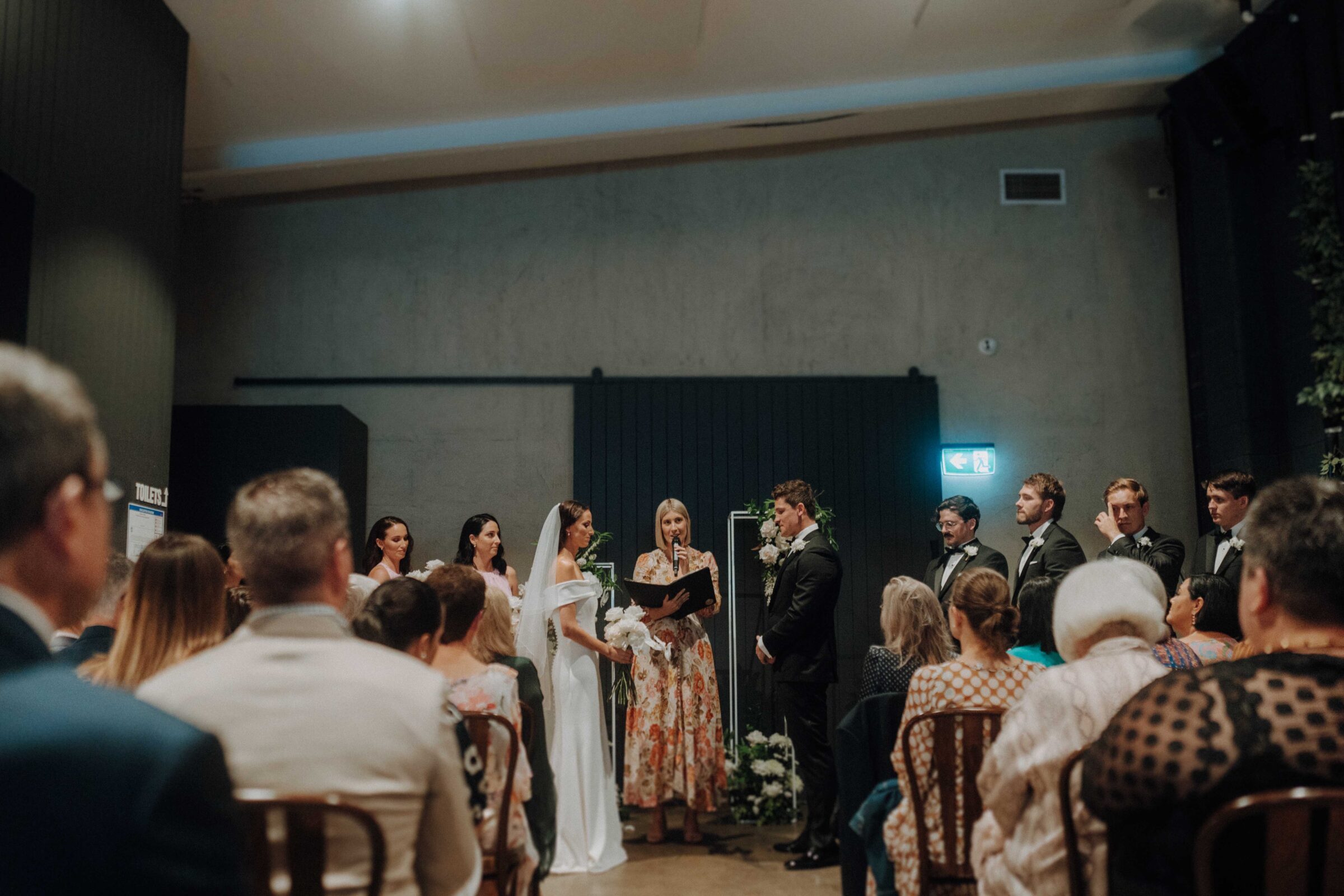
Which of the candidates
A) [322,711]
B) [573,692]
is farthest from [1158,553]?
[322,711]

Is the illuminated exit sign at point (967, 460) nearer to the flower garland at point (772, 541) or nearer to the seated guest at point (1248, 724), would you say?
the flower garland at point (772, 541)

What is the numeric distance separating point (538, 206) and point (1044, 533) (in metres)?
4.36

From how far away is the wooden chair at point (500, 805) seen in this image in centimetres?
253

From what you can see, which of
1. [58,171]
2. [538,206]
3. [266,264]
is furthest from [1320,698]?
[266,264]

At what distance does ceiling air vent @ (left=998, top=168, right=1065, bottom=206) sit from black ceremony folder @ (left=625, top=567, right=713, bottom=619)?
14.0 ft

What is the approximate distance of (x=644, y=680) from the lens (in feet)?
17.6

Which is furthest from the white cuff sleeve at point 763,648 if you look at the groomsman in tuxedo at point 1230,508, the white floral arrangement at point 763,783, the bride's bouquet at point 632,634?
the groomsman in tuxedo at point 1230,508

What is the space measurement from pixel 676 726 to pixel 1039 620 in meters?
2.33

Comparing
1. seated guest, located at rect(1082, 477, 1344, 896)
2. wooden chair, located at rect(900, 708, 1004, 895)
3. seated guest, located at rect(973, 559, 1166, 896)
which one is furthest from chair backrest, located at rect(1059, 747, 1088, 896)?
wooden chair, located at rect(900, 708, 1004, 895)

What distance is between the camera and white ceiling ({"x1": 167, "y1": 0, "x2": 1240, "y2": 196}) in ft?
19.3

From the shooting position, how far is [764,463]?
7.44 m

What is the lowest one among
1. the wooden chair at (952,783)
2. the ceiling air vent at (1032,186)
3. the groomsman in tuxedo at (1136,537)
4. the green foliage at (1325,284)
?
the wooden chair at (952,783)

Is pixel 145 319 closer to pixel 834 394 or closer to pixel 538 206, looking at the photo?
pixel 538 206

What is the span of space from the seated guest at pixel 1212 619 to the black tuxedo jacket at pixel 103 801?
316 centimetres
